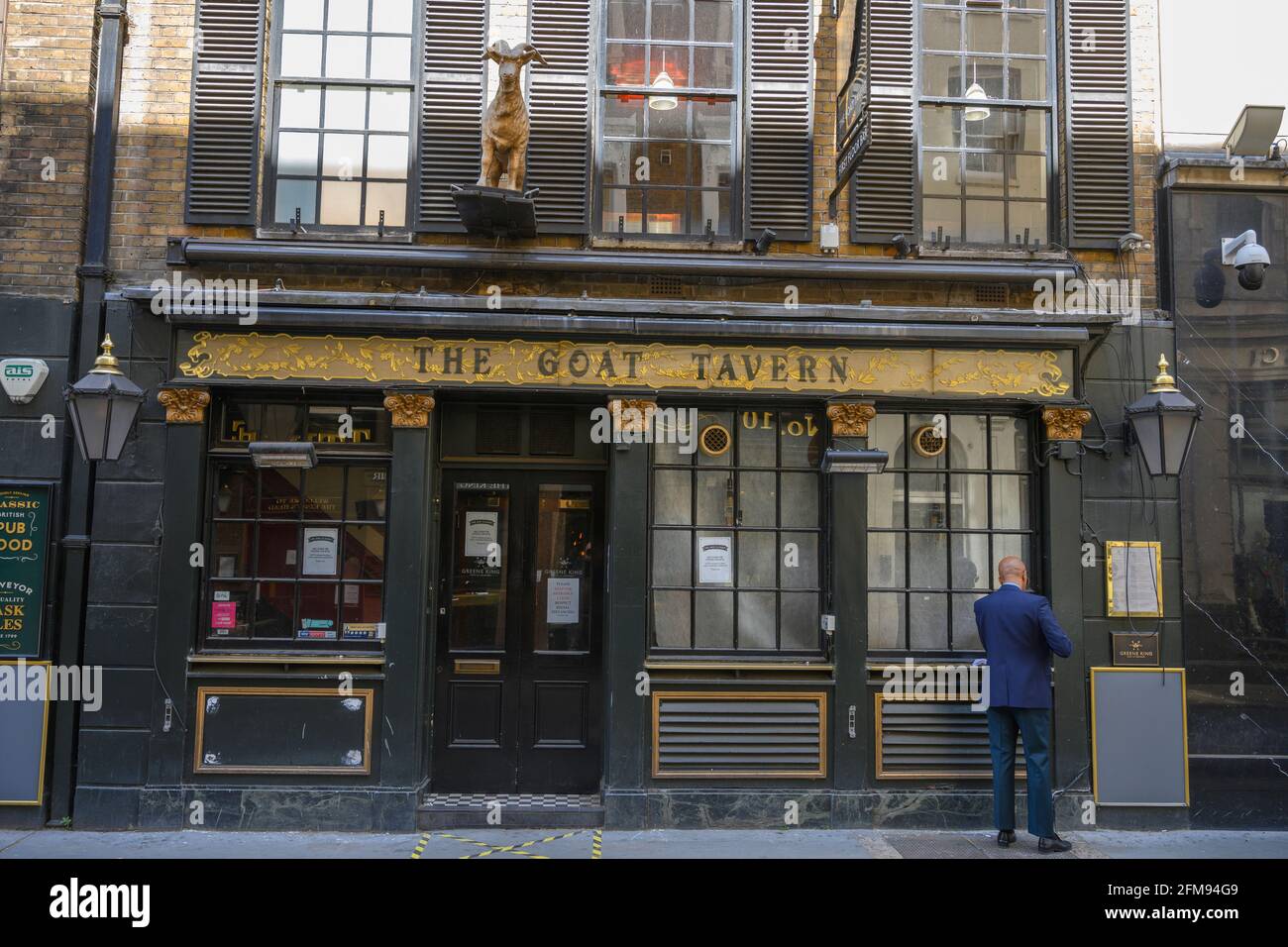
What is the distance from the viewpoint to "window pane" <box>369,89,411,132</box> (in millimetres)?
8570

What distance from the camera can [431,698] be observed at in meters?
8.26

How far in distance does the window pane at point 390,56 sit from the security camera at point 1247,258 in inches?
280

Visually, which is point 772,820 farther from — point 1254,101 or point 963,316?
point 1254,101

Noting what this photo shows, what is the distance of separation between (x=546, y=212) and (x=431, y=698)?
163 inches

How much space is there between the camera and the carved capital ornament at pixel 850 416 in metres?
8.20

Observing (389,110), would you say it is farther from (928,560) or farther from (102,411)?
(928,560)

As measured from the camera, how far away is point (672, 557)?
8352mm

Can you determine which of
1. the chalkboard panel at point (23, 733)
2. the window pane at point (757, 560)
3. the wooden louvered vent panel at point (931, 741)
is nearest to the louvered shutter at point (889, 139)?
the window pane at point (757, 560)

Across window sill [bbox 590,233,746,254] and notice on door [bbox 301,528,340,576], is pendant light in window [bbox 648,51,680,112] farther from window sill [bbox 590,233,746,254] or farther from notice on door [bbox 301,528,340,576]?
notice on door [bbox 301,528,340,576]

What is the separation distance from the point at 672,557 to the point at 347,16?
5405 millimetres

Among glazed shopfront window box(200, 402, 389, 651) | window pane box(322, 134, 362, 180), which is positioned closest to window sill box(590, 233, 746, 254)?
window pane box(322, 134, 362, 180)

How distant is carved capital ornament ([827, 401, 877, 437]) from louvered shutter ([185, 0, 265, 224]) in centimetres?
503

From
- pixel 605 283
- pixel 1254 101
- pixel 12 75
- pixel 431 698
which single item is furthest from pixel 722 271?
pixel 12 75

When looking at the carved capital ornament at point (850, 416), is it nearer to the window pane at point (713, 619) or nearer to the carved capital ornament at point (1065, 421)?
the carved capital ornament at point (1065, 421)
